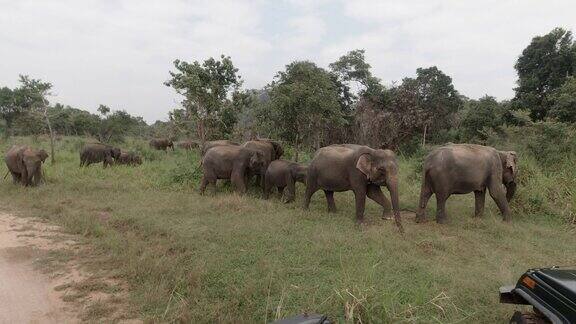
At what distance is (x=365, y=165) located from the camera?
27.0ft

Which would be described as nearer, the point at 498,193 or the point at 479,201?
the point at 498,193

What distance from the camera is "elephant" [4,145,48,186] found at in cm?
1186

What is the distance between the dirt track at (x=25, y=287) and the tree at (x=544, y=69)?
1977 centimetres

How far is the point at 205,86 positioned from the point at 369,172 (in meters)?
8.96

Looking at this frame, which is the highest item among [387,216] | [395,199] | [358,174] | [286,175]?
[358,174]

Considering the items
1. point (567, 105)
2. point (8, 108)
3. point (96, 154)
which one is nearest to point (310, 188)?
point (567, 105)

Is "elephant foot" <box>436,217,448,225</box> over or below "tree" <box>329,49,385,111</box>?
below

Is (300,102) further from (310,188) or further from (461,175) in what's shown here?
(461,175)

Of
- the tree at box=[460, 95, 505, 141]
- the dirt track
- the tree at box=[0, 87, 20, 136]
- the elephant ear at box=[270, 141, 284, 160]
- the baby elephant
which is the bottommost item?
the dirt track

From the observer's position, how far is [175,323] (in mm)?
4582

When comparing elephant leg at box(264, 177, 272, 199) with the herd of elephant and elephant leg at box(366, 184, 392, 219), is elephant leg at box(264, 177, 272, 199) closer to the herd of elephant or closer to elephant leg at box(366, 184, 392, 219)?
the herd of elephant

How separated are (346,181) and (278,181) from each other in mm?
2500

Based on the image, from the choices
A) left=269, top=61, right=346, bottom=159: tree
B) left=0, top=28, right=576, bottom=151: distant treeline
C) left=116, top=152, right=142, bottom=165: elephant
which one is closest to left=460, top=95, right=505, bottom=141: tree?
left=0, top=28, right=576, bottom=151: distant treeline

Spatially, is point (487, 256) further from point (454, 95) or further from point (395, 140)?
point (454, 95)
